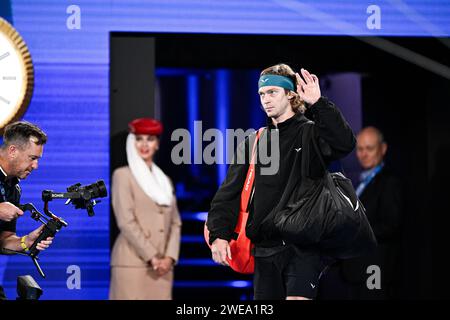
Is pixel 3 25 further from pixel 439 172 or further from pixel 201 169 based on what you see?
pixel 439 172

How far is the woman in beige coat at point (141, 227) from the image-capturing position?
255 inches

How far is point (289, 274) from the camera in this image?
4816mm

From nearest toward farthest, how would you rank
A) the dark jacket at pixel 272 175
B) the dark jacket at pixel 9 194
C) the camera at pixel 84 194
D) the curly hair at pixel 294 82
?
the dark jacket at pixel 272 175 < the dark jacket at pixel 9 194 < the curly hair at pixel 294 82 < the camera at pixel 84 194

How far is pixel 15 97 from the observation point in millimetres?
6391

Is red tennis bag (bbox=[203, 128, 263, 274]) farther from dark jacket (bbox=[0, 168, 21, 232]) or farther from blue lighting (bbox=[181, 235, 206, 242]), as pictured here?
blue lighting (bbox=[181, 235, 206, 242])

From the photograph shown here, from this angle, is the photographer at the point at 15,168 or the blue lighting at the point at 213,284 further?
the blue lighting at the point at 213,284

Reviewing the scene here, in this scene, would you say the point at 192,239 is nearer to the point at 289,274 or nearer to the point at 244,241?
the point at 244,241

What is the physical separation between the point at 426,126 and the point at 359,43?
33.6 inches

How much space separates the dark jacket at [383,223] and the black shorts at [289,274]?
69.6 inches

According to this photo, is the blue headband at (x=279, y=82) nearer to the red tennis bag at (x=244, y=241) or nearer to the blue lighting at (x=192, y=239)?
the red tennis bag at (x=244, y=241)

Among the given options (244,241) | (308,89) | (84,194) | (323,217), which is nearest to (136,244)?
(84,194)

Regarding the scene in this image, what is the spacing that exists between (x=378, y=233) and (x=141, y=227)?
1.65 meters

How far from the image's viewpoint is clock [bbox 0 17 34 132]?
6367 mm

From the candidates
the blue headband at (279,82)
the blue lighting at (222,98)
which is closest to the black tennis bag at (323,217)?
the blue headband at (279,82)
